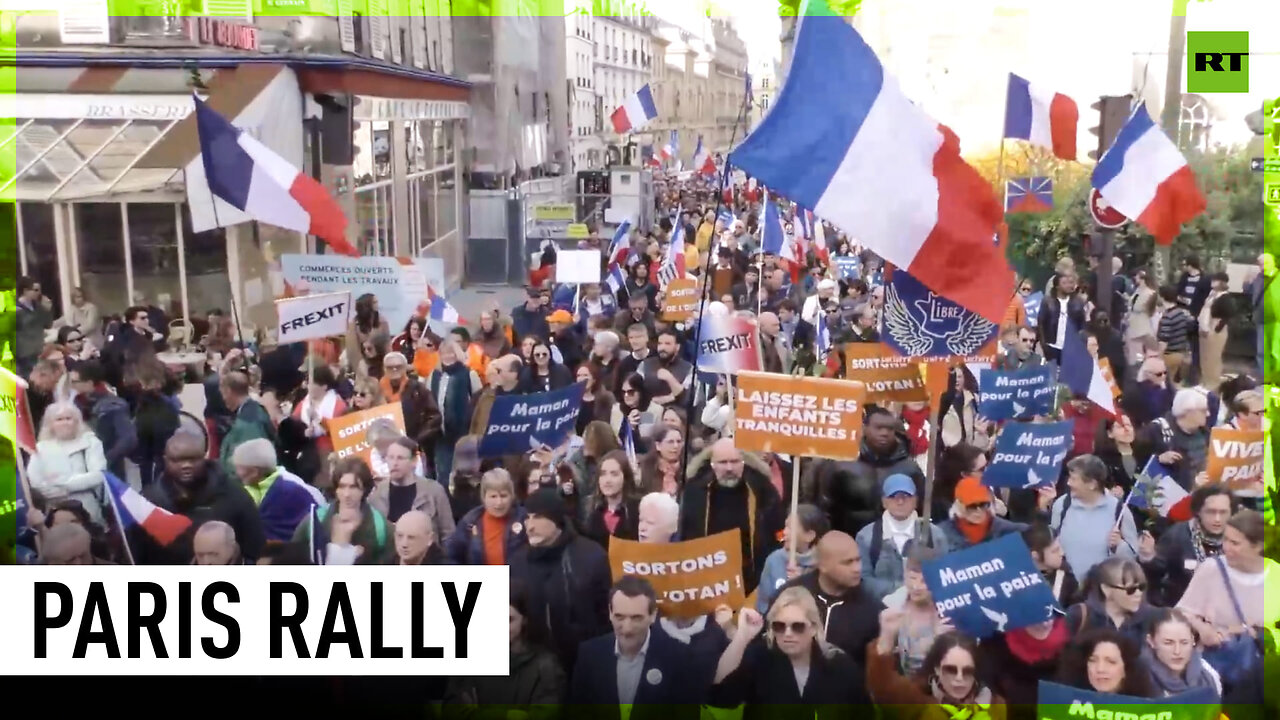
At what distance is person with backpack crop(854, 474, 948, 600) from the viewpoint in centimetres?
403

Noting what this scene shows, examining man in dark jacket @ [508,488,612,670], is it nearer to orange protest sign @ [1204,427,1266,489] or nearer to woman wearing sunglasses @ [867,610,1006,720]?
woman wearing sunglasses @ [867,610,1006,720]

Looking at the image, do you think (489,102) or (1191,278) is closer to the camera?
(1191,278)

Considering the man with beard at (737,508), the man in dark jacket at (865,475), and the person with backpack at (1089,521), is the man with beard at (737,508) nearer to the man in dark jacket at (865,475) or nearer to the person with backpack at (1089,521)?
the man in dark jacket at (865,475)

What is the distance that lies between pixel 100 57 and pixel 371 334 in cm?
228

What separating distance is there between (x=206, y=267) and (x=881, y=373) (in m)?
4.30

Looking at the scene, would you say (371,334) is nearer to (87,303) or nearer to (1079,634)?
(87,303)

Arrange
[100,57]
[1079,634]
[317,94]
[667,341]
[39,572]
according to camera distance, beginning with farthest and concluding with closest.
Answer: [317,94], [100,57], [667,341], [39,572], [1079,634]

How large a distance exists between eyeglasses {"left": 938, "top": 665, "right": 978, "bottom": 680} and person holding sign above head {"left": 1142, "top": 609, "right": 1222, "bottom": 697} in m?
0.49

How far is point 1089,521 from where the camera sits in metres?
4.25

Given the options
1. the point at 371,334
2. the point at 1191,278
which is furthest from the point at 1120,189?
the point at 371,334

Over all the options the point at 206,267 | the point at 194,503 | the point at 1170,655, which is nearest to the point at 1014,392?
the point at 1170,655

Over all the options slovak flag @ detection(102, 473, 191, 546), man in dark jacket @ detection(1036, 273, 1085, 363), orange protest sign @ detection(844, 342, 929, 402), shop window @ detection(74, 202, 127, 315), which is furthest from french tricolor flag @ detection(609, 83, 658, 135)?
slovak flag @ detection(102, 473, 191, 546)

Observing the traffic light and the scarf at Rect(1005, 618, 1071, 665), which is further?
the traffic light

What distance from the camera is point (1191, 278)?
8.13 m
